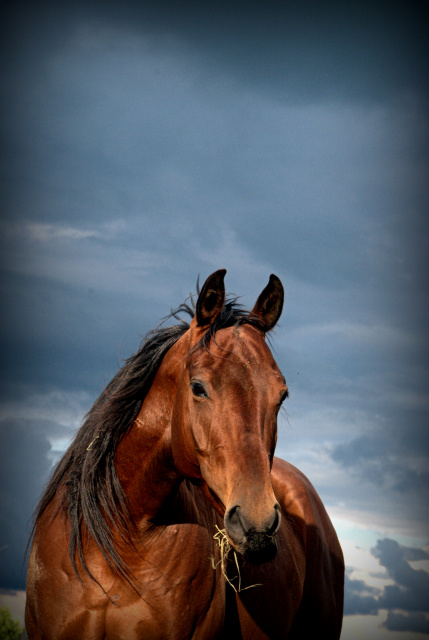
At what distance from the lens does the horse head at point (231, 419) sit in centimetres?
300

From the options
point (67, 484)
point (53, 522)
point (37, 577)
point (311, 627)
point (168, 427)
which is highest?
point (168, 427)

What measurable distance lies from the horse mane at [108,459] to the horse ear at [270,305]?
101 millimetres

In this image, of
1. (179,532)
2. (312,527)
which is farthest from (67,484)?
(312,527)

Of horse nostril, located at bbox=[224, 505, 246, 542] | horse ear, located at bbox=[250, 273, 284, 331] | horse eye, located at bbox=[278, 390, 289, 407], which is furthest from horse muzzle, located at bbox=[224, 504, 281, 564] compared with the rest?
horse ear, located at bbox=[250, 273, 284, 331]

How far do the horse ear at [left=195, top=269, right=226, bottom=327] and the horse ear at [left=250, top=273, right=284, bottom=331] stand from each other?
0.36m

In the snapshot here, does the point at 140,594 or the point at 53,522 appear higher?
the point at 53,522

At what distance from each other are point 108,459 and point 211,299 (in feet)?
4.45

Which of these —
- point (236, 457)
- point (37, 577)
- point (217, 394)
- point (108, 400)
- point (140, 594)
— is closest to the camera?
point (236, 457)

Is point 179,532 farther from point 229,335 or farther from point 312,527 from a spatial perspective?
point 312,527

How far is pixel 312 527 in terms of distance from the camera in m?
6.21

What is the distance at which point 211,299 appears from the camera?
3861 millimetres

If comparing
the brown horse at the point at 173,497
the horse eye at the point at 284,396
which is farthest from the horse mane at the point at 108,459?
the horse eye at the point at 284,396

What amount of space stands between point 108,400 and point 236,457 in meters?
1.35

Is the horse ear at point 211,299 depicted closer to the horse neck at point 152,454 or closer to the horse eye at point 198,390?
the horse neck at point 152,454
